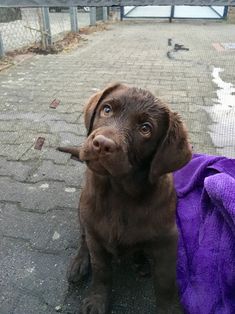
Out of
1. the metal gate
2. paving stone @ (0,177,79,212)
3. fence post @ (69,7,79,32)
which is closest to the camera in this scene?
paving stone @ (0,177,79,212)

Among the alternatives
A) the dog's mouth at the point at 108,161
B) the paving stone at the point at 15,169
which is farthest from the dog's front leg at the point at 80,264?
the paving stone at the point at 15,169

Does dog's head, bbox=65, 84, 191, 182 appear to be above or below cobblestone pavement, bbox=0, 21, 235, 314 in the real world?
above

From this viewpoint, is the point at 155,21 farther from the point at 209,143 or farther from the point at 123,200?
the point at 123,200

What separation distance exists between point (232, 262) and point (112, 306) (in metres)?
0.68

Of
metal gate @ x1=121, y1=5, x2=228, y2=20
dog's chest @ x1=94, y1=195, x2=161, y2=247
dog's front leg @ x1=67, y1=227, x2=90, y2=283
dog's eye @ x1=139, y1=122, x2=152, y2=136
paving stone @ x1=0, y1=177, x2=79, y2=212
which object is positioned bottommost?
metal gate @ x1=121, y1=5, x2=228, y2=20

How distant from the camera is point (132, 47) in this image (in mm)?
9023

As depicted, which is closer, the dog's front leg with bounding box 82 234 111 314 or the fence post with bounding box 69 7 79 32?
the dog's front leg with bounding box 82 234 111 314

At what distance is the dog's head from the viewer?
1728mm

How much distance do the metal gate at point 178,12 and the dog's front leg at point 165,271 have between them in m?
13.2

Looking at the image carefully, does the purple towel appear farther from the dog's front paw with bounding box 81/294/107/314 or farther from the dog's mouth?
the dog's mouth

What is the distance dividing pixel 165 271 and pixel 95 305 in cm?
41

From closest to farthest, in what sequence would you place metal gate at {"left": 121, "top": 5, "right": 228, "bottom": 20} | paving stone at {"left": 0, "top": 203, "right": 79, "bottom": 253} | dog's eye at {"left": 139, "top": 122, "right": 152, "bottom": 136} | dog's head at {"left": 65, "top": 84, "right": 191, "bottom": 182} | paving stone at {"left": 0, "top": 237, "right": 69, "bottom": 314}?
dog's head at {"left": 65, "top": 84, "right": 191, "bottom": 182}
dog's eye at {"left": 139, "top": 122, "right": 152, "bottom": 136}
paving stone at {"left": 0, "top": 237, "right": 69, "bottom": 314}
paving stone at {"left": 0, "top": 203, "right": 79, "bottom": 253}
metal gate at {"left": 121, "top": 5, "right": 228, "bottom": 20}

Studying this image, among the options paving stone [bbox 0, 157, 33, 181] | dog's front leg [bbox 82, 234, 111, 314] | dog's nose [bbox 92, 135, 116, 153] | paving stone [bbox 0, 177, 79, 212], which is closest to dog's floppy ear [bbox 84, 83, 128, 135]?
dog's nose [bbox 92, 135, 116, 153]

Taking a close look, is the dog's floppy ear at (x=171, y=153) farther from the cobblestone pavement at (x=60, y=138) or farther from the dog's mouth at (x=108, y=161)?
the cobblestone pavement at (x=60, y=138)
